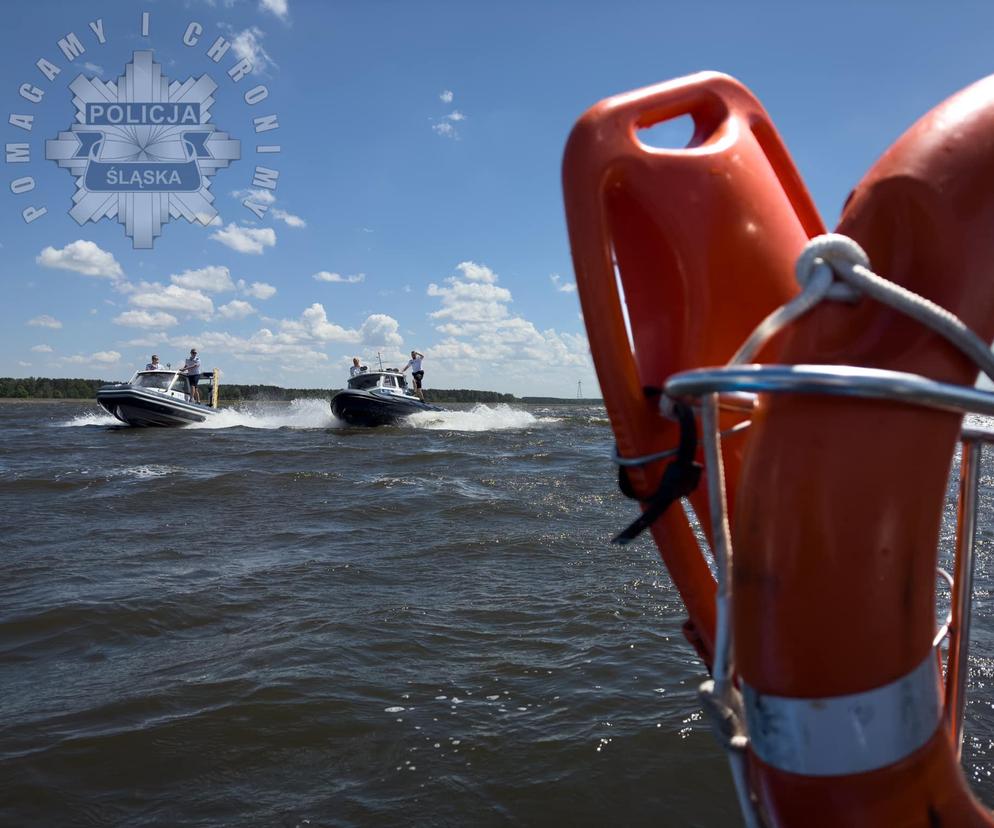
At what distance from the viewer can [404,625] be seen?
4.04 meters

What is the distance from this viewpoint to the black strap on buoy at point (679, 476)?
1.12 metres

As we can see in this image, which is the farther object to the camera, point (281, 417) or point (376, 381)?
point (281, 417)

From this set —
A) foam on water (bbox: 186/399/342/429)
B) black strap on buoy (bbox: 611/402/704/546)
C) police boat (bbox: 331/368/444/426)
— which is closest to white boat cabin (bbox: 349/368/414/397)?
police boat (bbox: 331/368/444/426)

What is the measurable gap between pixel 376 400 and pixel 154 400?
6.00 m

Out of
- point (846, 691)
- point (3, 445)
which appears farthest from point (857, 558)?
point (3, 445)

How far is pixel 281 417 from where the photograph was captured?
26078 mm

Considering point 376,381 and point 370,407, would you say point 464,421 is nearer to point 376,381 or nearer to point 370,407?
point 376,381

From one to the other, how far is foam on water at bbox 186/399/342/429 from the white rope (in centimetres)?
2228

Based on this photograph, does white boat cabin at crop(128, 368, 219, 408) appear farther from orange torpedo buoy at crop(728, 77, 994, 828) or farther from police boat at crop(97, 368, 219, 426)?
orange torpedo buoy at crop(728, 77, 994, 828)

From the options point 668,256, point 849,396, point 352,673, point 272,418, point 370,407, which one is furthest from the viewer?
point 272,418

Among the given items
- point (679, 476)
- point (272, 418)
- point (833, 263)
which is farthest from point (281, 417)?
point (833, 263)

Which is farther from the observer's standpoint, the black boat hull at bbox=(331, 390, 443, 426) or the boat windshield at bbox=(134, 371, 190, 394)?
the black boat hull at bbox=(331, 390, 443, 426)

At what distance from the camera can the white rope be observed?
93cm

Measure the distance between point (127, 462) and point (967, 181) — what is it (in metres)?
13.4
